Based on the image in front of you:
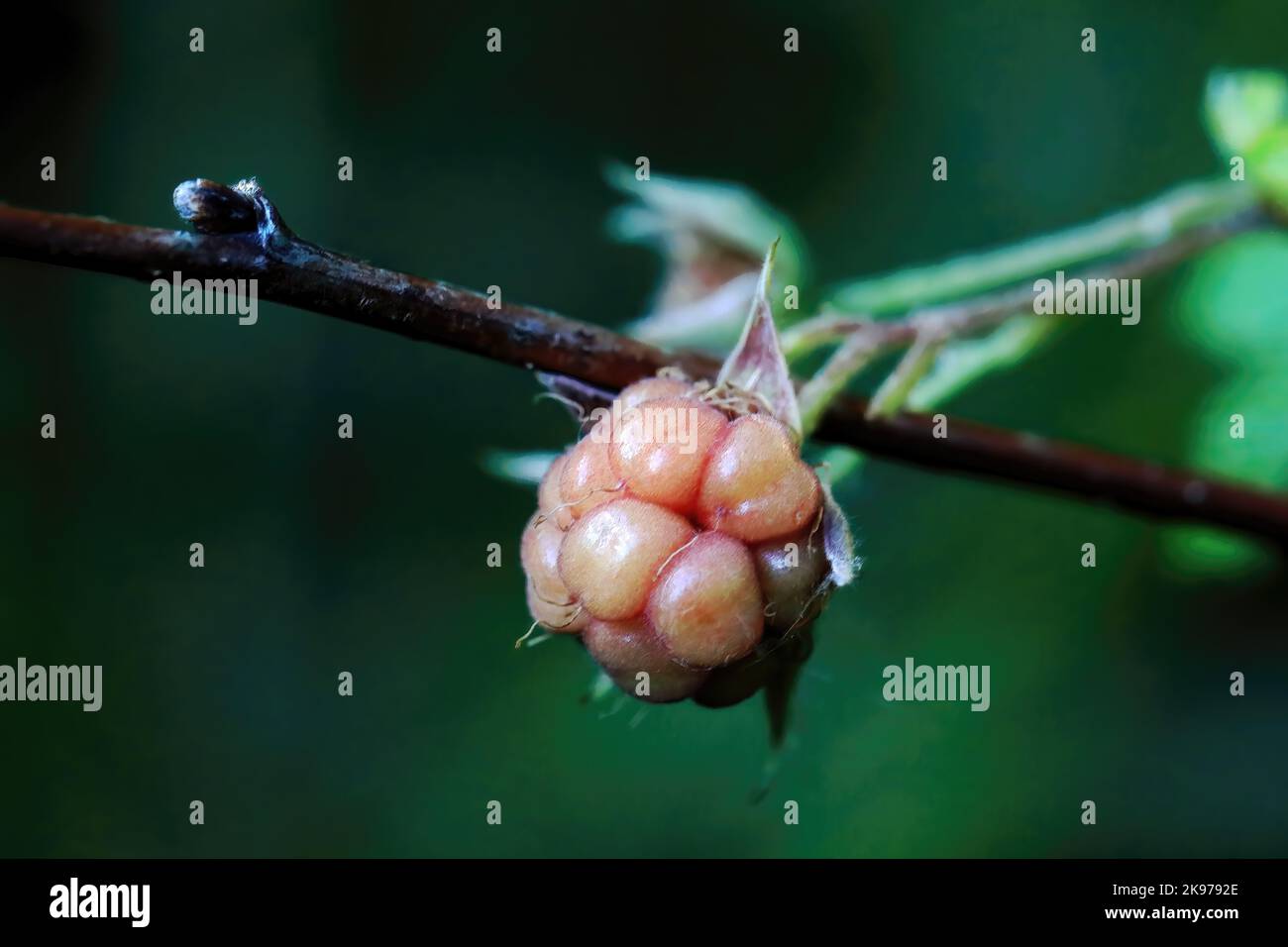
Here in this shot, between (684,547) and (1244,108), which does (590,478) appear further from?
(1244,108)

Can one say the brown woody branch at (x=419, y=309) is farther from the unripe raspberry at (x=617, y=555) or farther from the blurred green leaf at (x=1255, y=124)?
the blurred green leaf at (x=1255, y=124)

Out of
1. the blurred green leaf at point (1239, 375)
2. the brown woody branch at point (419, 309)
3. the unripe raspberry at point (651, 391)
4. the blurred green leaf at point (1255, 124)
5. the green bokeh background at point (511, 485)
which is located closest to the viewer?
the brown woody branch at point (419, 309)

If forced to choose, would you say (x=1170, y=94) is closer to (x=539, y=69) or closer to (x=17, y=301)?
(x=539, y=69)

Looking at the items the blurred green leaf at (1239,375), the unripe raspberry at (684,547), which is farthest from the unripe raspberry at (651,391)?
the blurred green leaf at (1239,375)

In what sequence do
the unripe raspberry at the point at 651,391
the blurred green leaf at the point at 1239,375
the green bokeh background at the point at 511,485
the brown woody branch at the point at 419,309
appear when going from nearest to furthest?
the brown woody branch at the point at 419,309
the unripe raspberry at the point at 651,391
the blurred green leaf at the point at 1239,375
the green bokeh background at the point at 511,485

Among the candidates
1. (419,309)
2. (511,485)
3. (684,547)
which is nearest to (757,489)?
(684,547)
